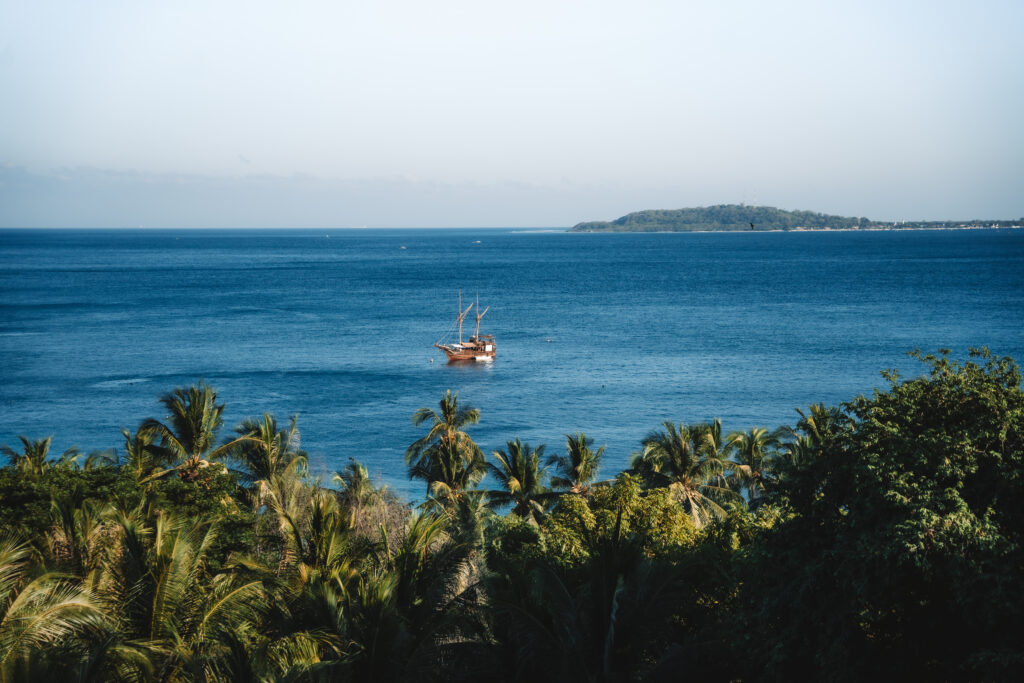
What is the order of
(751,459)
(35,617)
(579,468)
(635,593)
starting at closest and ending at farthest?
(35,617) < (635,593) < (579,468) < (751,459)

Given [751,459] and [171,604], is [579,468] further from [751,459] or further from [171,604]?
[171,604]

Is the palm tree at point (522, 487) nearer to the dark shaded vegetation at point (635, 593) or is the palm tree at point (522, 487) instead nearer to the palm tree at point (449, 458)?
the palm tree at point (449, 458)

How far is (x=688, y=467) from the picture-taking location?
37.4 metres

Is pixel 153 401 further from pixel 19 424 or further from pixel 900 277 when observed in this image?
pixel 900 277

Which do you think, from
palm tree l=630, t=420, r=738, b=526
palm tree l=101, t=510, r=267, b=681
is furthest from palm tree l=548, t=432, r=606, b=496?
palm tree l=101, t=510, r=267, b=681

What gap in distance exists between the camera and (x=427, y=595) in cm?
1522

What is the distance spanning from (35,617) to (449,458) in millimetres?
26645

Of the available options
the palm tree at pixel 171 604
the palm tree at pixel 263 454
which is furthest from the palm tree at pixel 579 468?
the palm tree at pixel 171 604

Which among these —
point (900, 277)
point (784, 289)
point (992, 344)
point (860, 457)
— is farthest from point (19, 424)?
point (900, 277)

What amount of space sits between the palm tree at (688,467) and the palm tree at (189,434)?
1846 centimetres

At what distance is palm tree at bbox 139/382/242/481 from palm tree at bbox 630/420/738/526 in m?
18.5

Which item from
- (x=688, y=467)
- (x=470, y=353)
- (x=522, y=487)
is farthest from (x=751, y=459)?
(x=470, y=353)

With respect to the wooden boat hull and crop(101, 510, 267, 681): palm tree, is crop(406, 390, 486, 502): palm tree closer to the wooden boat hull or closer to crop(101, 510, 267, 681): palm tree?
crop(101, 510, 267, 681): palm tree

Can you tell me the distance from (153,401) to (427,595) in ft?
201
